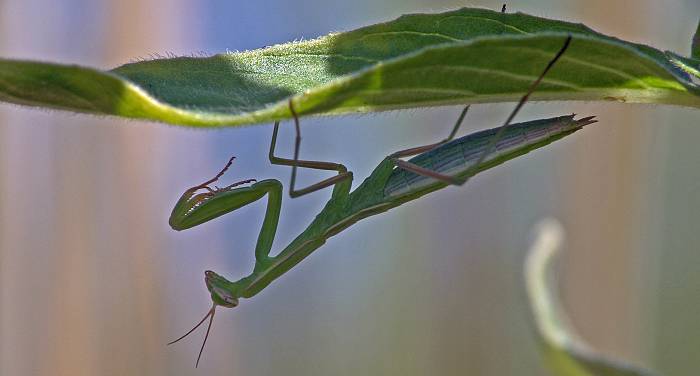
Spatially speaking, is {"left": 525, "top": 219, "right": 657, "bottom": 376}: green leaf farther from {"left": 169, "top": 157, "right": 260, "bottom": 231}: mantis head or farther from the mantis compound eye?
the mantis compound eye

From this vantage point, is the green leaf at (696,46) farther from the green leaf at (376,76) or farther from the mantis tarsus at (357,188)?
the mantis tarsus at (357,188)

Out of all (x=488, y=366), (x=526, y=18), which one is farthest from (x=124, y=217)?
(x=526, y=18)

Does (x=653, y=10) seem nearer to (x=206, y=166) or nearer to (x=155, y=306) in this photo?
(x=206, y=166)

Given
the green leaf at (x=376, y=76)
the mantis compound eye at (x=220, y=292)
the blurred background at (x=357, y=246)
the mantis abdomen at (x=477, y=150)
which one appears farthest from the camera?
the blurred background at (x=357, y=246)

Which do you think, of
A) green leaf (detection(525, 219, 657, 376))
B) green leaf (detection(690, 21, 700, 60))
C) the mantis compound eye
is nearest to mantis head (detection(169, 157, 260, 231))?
the mantis compound eye

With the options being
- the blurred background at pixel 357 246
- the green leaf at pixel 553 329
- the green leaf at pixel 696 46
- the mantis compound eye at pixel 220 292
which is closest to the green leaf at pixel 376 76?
the green leaf at pixel 696 46

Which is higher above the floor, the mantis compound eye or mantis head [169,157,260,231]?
mantis head [169,157,260,231]

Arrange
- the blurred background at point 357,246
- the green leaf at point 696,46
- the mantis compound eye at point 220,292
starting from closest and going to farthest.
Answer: the green leaf at point 696,46, the mantis compound eye at point 220,292, the blurred background at point 357,246
